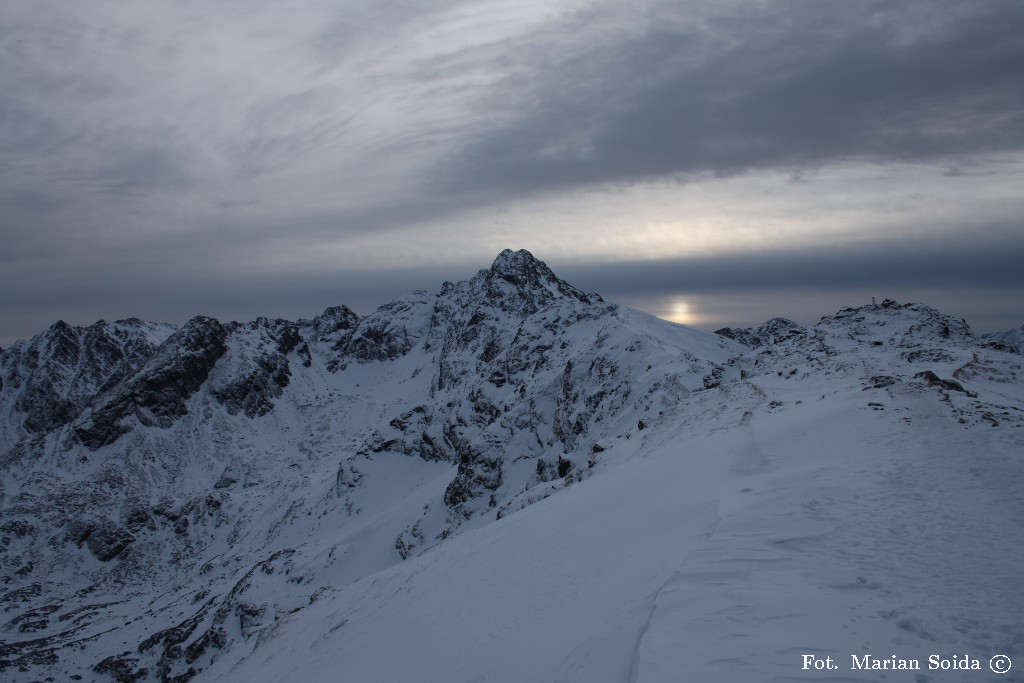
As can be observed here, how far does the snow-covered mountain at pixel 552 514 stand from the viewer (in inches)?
352

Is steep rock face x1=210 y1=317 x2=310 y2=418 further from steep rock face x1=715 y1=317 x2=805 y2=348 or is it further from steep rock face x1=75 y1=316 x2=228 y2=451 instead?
steep rock face x1=715 y1=317 x2=805 y2=348

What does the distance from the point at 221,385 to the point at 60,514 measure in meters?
40.2

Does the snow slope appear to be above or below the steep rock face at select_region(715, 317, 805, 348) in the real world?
above

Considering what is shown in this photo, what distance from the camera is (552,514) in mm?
21406

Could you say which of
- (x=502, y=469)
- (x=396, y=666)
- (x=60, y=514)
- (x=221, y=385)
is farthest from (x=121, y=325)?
(x=396, y=666)

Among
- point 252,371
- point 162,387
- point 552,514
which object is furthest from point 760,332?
point 552,514

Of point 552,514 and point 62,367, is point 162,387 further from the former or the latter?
point 552,514

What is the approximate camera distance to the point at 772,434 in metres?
20.3

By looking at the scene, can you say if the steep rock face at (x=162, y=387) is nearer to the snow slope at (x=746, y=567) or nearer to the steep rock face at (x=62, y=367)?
the steep rock face at (x=62, y=367)

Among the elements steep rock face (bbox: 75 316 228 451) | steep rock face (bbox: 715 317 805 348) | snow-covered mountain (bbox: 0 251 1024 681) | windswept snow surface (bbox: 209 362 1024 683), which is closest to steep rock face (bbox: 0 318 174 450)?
steep rock face (bbox: 75 316 228 451)

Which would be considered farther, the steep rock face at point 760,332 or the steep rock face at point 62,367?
the steep rock face at point 760,332

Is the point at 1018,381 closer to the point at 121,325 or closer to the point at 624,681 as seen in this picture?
the point at 624,681

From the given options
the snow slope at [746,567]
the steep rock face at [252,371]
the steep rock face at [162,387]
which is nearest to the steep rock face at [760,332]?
the steep rock face at [252,371]

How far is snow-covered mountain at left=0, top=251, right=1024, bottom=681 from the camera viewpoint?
8953 millimetres
